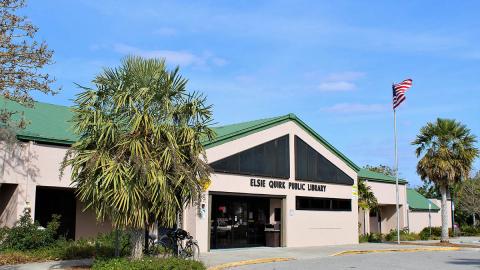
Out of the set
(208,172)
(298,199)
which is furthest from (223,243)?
(208,172)

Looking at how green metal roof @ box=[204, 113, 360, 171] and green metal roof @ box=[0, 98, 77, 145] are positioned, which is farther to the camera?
green metal roof @ box=[204, 113, 360, 171]

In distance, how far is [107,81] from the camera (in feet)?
50.2

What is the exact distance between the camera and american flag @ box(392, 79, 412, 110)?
30.8m

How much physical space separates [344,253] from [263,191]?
4778 mm

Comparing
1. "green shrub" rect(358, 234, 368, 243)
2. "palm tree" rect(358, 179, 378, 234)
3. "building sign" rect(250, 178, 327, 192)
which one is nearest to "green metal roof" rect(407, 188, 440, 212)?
"palm tree" rect(358, 179, 378, 234)

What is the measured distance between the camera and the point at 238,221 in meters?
25.6

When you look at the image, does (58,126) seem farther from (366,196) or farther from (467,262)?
(366,196)

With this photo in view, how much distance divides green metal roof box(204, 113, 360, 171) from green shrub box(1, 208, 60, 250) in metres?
7.39

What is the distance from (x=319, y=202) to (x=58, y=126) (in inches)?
562

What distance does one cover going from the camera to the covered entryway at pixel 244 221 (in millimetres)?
24484

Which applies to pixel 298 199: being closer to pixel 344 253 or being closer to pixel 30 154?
pixel 344 253

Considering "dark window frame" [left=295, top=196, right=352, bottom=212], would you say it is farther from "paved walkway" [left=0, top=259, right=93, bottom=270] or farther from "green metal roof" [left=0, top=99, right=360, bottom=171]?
"paved walkway" [left=0, top=259, right=93, bottom=270]

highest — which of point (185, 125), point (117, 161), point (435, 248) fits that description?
point (185, 125)

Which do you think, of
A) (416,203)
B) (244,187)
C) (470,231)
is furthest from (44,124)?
(470,231)
